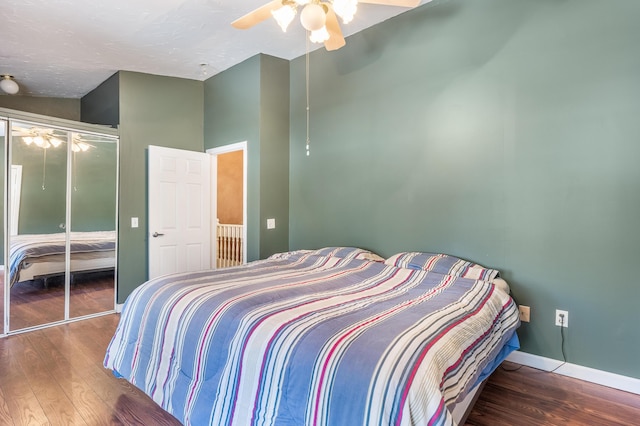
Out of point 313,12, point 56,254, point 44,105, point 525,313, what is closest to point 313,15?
point 313,12

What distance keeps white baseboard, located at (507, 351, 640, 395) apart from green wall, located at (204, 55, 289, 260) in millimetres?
2528

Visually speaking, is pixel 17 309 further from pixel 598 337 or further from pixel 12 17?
pixel 598 337

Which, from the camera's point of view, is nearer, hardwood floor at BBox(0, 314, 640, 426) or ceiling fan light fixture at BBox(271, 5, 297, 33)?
hardwood floor at BBox(0, 314, 640, 426)

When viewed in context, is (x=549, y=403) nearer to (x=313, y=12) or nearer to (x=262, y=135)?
(x=313, y=12)

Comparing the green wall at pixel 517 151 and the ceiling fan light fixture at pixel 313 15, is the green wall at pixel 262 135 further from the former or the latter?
the ceiling fan light fixture at pixel 313 15

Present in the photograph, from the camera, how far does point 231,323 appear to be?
1.59 meters

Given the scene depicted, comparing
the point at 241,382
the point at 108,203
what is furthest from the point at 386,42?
the point at 108,203

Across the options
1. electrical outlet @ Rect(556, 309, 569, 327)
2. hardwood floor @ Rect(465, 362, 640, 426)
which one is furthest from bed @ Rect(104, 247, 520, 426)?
electrical outlet @ Rect(556, 309, 569, 327)

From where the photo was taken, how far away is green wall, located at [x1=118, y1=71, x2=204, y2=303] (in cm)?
383

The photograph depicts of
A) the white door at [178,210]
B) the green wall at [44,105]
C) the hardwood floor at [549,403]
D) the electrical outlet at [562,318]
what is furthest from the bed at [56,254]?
the electrical outlet at [562,318]

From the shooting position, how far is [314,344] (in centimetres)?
134

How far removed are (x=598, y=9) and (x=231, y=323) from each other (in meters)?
2.94

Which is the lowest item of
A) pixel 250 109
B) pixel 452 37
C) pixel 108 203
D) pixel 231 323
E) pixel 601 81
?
pixel 231 323

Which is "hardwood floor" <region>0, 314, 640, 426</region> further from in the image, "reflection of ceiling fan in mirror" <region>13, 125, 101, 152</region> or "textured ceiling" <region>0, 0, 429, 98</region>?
"textured ceiling" <region>0, 0, 429, 98</region>
